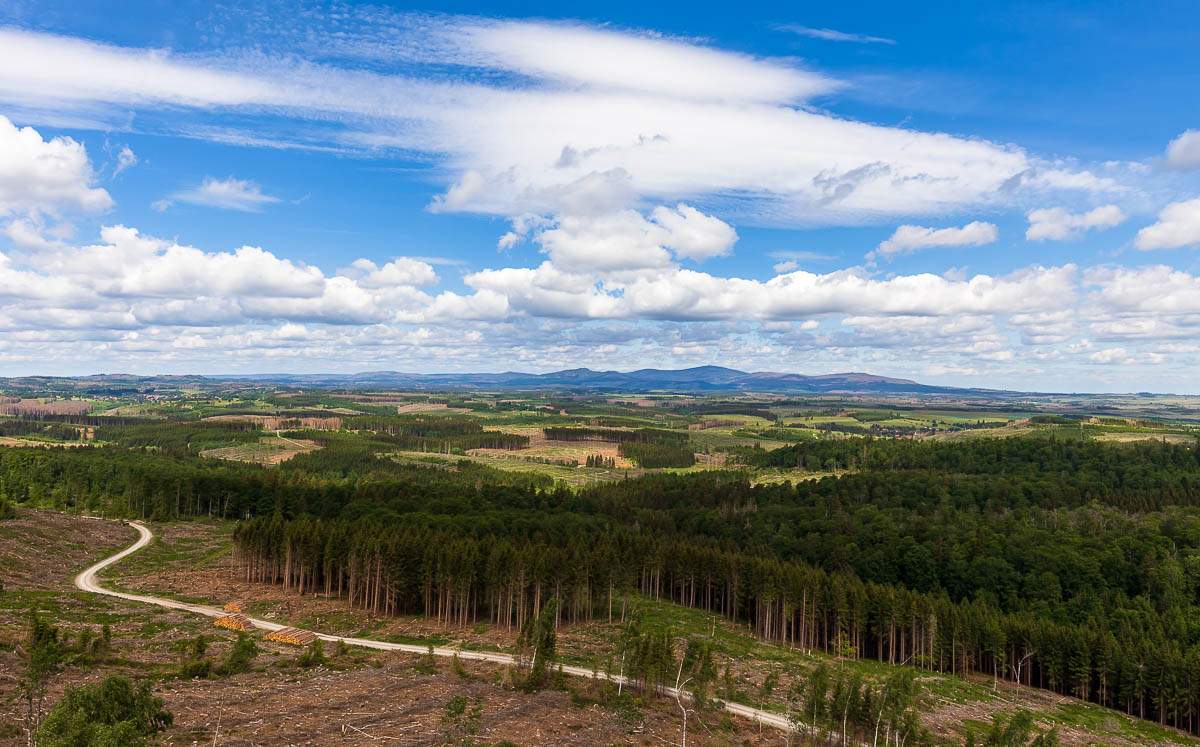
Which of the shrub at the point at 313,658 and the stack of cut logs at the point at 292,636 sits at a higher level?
the shrub at the point at 313,658

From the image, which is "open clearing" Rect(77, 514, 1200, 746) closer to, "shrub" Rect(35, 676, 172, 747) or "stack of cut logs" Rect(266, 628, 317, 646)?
"stack of cut logs" Rect(266, 628, 317, 646)

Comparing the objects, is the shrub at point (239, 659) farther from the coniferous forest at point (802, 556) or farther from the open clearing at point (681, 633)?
the coniferous forest at point (802, 556)

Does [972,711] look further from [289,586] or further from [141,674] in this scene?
[289,586]

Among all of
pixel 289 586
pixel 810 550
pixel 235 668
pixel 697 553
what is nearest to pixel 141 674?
pixel 235 668

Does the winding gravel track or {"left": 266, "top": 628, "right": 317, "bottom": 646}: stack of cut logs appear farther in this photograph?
{"left": 266, "top": 628, "right": 317, "bottom": 646}: stack of cut logs

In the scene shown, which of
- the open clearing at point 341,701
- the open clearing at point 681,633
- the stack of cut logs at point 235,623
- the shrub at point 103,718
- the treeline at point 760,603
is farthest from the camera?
the treeline at point 760,603

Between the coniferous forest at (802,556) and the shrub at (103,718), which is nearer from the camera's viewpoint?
the shrub at (103,718)

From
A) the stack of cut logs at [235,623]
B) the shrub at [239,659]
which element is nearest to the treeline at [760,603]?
the stack of cut logs at [235,623]

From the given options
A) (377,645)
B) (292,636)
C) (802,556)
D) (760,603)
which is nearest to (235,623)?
(292,636)

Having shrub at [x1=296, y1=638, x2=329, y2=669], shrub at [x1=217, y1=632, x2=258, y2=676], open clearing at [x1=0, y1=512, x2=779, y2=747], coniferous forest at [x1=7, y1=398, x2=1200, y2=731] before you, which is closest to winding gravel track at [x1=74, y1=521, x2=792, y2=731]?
open clearing at [x1=0, y1=512, x2=779, y2=747]
